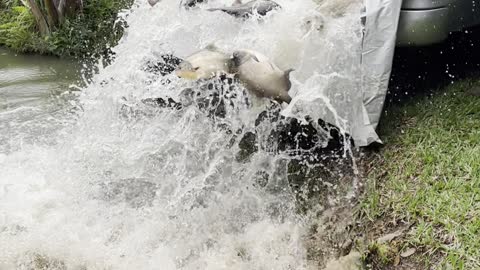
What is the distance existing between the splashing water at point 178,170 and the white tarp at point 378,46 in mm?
82

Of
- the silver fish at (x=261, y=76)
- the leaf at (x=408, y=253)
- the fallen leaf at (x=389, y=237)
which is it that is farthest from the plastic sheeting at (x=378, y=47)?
the leaf at (x=408, y=253)

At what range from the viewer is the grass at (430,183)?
2994 mm

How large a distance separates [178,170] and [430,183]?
183 cm

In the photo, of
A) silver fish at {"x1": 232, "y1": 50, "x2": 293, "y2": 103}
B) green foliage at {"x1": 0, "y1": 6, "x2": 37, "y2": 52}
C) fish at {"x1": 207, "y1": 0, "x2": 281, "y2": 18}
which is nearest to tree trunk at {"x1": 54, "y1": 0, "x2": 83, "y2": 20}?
green foliage at {"x1": 0, "y1": 6, "x2": 37, "y2": 52}

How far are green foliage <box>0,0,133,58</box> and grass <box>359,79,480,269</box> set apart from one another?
5.07 metres

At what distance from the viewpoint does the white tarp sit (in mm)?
3689

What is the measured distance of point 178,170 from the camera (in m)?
4.18

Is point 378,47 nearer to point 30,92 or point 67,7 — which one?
point 30,92

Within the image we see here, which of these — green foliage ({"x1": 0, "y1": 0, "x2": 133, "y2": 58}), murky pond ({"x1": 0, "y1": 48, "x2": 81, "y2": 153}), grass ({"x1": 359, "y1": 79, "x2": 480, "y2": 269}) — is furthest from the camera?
green foliage ({"x1": 0, "y1": 0, "x2": 133, "y2": 58})

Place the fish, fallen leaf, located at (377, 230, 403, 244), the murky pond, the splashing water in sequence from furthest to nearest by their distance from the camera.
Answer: the murky pond → the fish → the splashing water → fallen leaf, located at (377, 230, 403, 244)

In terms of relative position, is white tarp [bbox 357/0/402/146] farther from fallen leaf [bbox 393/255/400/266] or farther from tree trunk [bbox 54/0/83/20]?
tree trunk [bbox 54/0/83/20]

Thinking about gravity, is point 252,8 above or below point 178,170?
above

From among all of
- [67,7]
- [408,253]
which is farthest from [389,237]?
[67,7]

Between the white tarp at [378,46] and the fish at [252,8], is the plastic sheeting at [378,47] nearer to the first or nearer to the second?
the white tarp at [378,46]
